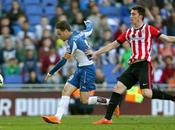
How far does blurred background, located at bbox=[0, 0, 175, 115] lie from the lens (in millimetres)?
21031

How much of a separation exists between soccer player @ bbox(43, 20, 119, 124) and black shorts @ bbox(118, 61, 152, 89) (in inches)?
36.9

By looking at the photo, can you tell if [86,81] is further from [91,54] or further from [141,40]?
[141,40]

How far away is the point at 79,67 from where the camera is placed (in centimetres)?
1538

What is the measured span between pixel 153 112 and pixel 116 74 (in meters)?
1.74

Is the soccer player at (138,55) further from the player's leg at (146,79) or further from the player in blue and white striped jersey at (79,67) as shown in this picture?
the player in blue and white striped jersey at (79,67)

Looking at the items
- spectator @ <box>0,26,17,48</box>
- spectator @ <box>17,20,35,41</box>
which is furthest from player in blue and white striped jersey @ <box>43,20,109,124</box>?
spectator @ <box>17,20,35,41</box>

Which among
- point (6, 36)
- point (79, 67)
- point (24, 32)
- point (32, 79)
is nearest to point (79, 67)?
point (79, 67)

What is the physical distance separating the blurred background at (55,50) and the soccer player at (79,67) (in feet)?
18.0

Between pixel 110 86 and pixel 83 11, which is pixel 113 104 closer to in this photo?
pixel 110 86

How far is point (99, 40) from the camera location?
22953 millimetres

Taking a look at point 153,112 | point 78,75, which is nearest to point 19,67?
point 153,112

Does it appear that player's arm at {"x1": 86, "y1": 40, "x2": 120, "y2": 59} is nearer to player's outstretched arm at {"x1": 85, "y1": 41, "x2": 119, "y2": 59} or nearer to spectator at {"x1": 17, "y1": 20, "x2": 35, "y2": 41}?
player's outstretched arm at {"x1": 85, "y1": 41, "x2": 119, "y2": 59}

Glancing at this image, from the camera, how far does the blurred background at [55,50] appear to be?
21031 millimetres

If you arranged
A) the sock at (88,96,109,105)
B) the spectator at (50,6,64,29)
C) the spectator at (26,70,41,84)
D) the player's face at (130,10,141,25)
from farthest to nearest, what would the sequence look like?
1. the spectator at (50,6,64,29)
2. the spectator at (26,70,41,84)
3. the sock at (88,96,109,105)
4. the player's face at (130,10,141,25)
